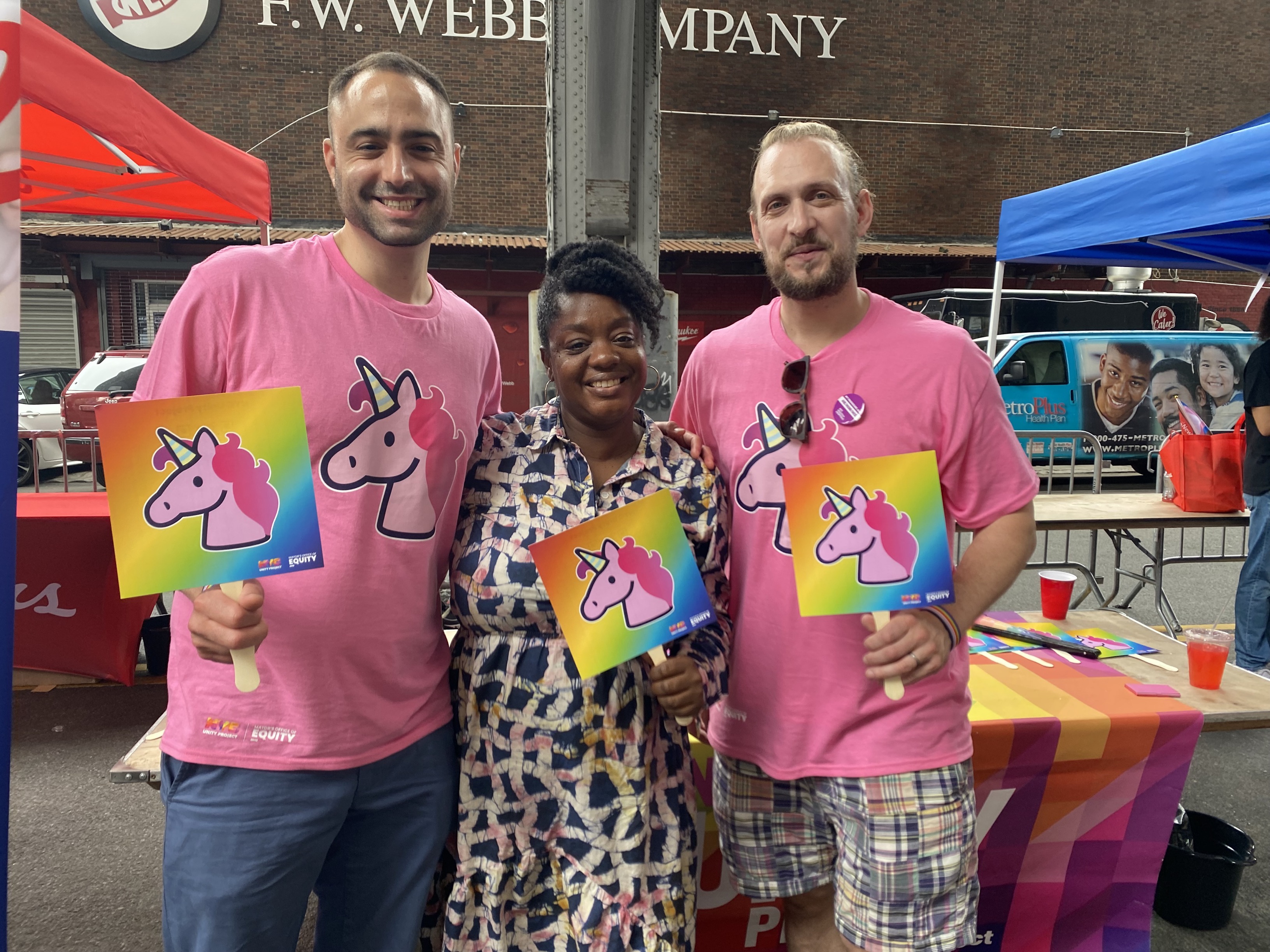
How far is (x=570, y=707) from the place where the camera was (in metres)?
1.59

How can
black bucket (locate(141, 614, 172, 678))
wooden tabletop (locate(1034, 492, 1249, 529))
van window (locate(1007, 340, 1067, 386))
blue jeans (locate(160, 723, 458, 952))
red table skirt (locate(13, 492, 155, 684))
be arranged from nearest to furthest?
1. blue jeans (locate(160, 723, 458, 952))
2. red table skirt (locate(13, 492, 155, 684))
3. black bucket (locate(141, 614, 172, 678))
4. wooden tabletop (locate(1034, 492, 1249, 529))
5. van window (locate(1007, 340, 1067, 386))

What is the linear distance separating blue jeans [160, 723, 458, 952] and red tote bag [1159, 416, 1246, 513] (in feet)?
17.7

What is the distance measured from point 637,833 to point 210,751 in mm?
794

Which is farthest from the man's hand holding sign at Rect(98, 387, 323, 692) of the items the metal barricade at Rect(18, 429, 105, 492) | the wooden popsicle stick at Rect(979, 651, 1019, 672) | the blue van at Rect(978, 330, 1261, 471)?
the blue van at Rect(978, 330, 1261, 471)

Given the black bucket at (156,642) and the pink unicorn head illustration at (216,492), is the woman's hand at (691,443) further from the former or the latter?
the black bucket at (156,642)

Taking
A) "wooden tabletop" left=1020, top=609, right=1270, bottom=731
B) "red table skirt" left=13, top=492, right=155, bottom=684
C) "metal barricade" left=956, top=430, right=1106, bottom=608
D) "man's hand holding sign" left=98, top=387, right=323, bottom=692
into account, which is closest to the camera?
"man's hand holding sign" left=98, top=387, right=323, bottom=692

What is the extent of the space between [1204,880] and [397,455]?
2.95m

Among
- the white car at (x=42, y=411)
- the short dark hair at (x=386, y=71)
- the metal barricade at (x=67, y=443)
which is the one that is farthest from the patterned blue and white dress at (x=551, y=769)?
the white car at (x=42, y=411)

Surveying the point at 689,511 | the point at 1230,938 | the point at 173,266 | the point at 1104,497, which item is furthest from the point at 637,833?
the point at 173,266

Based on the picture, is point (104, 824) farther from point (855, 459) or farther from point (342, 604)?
point (855, 459)

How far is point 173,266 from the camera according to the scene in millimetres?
15562

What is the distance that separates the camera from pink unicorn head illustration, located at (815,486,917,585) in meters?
1.59

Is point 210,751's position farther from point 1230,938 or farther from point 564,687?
point 1230,938

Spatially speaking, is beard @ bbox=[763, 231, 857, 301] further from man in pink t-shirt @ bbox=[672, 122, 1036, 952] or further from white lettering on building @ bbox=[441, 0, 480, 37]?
white lettering on building @ bbox=[441, 0, 480, 37]
